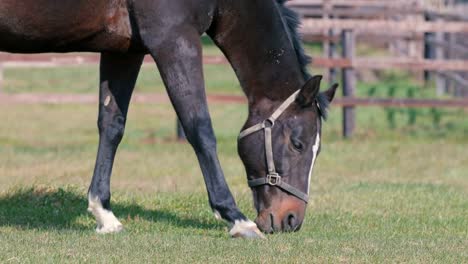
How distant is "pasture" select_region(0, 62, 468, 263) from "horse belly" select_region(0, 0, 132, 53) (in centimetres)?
125

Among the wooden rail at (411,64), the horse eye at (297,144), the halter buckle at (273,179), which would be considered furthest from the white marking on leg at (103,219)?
the wooden rail at (411,64)

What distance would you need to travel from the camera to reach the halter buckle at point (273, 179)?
6.86m

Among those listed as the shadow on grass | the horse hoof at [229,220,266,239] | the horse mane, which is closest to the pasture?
the shadow on grass

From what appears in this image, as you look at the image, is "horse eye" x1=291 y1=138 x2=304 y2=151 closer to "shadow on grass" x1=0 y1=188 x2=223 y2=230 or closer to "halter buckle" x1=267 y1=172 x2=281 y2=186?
"halter buckle" x1=267 y1=172 x2=281 y2=186

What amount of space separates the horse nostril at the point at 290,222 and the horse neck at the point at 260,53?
0.73 meters

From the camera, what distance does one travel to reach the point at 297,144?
6918 millimetres

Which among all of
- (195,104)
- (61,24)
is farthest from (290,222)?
(61,24)

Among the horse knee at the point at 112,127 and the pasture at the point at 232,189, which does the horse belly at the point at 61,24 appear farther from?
the pasture at the point at 232,189

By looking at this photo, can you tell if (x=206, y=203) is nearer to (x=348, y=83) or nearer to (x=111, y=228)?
(x=111, y=228)

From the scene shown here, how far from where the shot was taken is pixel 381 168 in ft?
A: 39.9

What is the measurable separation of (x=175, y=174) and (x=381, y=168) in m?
2.46

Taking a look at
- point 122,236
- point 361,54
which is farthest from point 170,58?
point 361,54

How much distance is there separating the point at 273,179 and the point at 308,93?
0.62 metres

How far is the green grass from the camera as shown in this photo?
6105 millimetres
